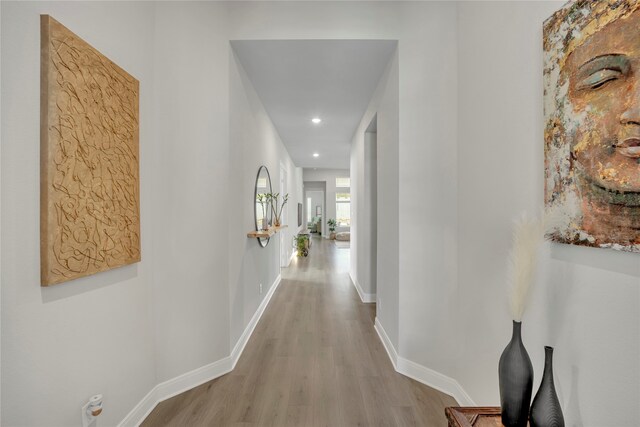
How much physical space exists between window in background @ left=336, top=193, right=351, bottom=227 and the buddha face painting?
35.2ft

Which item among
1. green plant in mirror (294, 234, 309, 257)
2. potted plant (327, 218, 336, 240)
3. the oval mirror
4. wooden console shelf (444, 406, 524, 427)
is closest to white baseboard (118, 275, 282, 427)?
the oval mirror

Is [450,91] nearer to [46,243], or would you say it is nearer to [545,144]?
[545,144]

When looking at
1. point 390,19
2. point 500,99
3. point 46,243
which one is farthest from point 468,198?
point 46,243

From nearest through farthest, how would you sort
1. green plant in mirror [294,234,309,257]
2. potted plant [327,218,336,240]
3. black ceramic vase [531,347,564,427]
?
black ceramic vase [531,347,564,427]
green plant in mirror [294,234,309,257]
potted plant [327,218,336,240]

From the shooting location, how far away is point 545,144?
1.21 m

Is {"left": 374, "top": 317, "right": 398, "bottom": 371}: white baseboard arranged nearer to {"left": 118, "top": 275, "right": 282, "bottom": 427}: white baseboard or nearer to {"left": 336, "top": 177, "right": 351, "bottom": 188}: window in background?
{"left": 118, "top": 275, "right": 282, "bottom": 427}: white baseboard

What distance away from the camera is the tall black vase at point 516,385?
42.5 inches

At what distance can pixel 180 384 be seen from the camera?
6.73ft

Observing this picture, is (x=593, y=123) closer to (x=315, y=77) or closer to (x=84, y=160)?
(x=84, y=160)

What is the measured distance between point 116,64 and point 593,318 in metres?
2.49

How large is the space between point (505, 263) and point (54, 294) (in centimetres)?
217

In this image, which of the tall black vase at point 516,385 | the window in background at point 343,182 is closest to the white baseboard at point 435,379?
the tall black vase at point 516,385

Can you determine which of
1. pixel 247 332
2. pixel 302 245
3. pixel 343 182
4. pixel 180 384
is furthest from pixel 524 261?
pixel 343 182

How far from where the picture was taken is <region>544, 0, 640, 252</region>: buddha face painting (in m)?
0.87
